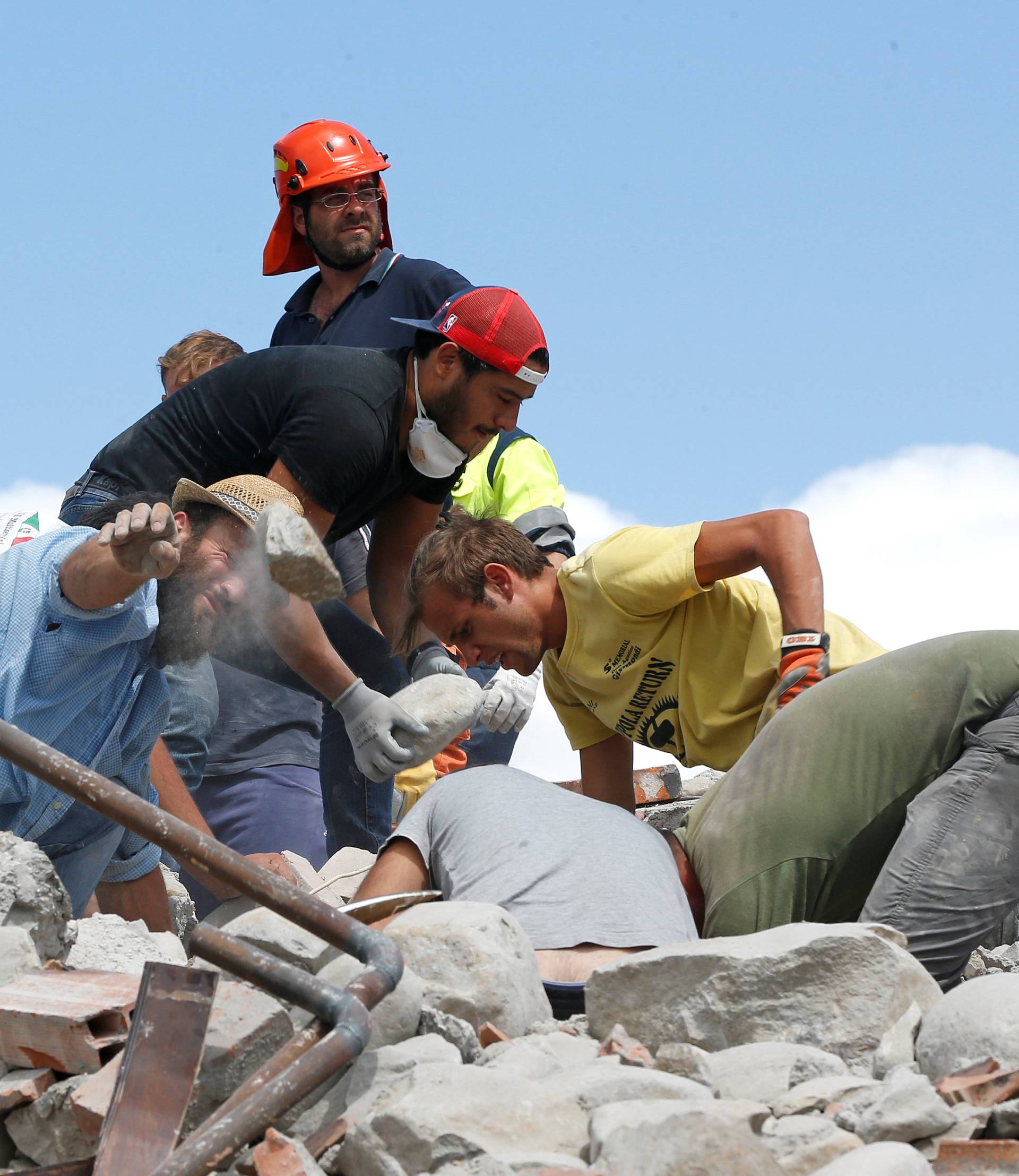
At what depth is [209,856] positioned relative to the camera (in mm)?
1867

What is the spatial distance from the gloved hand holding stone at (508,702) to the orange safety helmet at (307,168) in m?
1.67

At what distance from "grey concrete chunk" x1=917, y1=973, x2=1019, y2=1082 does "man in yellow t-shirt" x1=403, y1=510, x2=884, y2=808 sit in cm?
123

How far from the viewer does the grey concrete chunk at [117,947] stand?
254 cm

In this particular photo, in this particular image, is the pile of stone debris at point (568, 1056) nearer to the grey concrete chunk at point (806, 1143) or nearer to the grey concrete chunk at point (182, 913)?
the grey concrete chunk at point (806, 1143)

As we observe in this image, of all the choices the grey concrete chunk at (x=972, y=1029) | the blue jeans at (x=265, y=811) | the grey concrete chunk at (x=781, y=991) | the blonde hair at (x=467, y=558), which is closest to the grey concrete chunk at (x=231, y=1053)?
the grey concrete chunk at (x=781, y=991)

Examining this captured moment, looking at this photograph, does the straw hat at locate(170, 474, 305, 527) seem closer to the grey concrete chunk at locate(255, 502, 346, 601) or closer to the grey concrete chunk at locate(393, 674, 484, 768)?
the grey concrete chunk at locate(255, 502, 346, 601)

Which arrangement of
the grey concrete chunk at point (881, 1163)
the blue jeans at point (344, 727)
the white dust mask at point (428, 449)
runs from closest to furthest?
the grey concrete chunk at point (881, 1163) → the white dust mask at point (428, 449) → the blue jeans at point (344, 727)

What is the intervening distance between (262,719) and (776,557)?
2085 millimetres

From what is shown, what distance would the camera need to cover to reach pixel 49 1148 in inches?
75.1

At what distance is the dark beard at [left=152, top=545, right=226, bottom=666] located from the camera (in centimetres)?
320

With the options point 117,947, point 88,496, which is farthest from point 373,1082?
point 88,496

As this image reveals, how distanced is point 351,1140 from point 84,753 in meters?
1.64

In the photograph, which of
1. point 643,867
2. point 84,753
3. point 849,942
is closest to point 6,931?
point 84,753

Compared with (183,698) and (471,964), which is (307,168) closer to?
(183,698)
